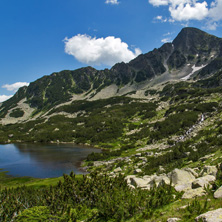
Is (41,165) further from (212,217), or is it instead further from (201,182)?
(212,217)

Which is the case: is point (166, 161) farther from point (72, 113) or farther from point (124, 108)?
point (72, 113)

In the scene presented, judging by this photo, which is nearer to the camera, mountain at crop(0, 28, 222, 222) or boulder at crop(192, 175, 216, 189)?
mountain at crop(0, 28, 222, 222)

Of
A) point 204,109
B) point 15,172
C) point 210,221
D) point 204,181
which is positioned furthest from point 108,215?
point 204,109

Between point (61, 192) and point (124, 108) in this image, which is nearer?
point (61, 192)

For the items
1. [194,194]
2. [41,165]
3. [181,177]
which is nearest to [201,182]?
[194,194]

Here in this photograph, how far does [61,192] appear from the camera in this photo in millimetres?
15047

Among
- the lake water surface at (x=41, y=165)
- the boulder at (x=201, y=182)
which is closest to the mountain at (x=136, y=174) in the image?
the boulder at (x=201, y=182)

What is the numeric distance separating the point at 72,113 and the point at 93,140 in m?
81.6

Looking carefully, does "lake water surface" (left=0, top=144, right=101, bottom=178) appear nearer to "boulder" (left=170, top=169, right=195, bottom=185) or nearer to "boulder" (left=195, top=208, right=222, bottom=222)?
"boulder" (left=170, top=169, right=195, bottom=185)

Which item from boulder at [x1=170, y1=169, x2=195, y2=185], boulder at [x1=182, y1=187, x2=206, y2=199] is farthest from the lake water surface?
boulder at [x1=182, y1=187, x2=206, y2=199]

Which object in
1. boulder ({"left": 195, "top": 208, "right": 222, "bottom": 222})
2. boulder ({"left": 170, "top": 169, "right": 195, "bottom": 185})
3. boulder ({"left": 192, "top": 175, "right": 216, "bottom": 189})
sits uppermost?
boulder ({"left": 195, "top": 208, "right": 222, "bottom": 222})

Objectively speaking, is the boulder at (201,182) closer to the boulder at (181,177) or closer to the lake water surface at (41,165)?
the boulder at (181,177)

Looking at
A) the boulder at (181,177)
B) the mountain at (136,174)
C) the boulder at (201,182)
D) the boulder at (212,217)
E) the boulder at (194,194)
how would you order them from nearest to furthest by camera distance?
the boulder at (212,217) → the mountain at (136,174) → the boulder at (194,194) → the boulder at (201,182) → the boulder at (181,177)

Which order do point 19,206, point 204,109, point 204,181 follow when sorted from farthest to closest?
point 204,109, point 19,206, point 204,181
